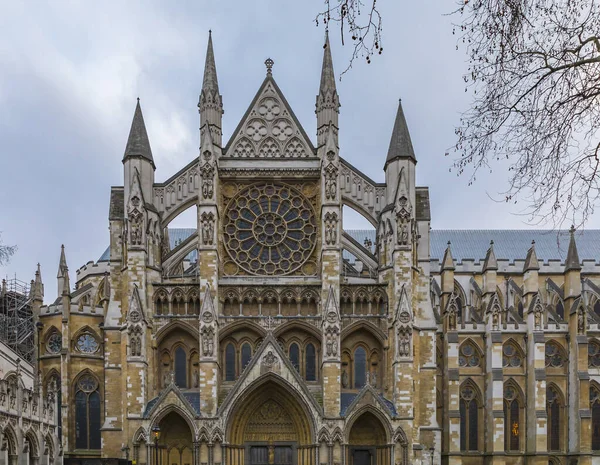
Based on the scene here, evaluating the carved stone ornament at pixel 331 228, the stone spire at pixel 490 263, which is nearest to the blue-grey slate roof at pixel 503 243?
the stone spire at pixel 490 263

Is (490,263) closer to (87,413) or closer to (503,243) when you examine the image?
(503,243)

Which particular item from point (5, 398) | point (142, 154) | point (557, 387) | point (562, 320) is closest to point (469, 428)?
point (557, 387)

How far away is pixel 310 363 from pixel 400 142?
39.6ft

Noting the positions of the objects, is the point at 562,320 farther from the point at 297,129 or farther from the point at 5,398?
the point at 5,398

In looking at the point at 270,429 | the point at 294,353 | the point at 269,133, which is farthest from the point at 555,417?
the point at 269,133

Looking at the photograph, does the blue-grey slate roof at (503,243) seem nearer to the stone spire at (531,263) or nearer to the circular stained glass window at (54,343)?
the stone spire at (531,263)

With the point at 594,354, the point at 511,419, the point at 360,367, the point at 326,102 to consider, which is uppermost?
the point at 326,102

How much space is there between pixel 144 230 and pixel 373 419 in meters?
14.3

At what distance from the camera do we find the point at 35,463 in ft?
103

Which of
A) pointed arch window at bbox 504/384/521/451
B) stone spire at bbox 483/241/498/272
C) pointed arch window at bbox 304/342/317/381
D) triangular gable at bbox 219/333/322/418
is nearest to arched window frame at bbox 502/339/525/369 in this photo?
pointed arch window at bbox 504/384/521/451

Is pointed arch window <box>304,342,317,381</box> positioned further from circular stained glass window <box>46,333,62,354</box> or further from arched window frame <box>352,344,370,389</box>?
circular stained glass window <box>46,333,62,354</box>

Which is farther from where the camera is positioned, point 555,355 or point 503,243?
point 503,243

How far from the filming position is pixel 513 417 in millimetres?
48812

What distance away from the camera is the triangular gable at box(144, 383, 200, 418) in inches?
1446
